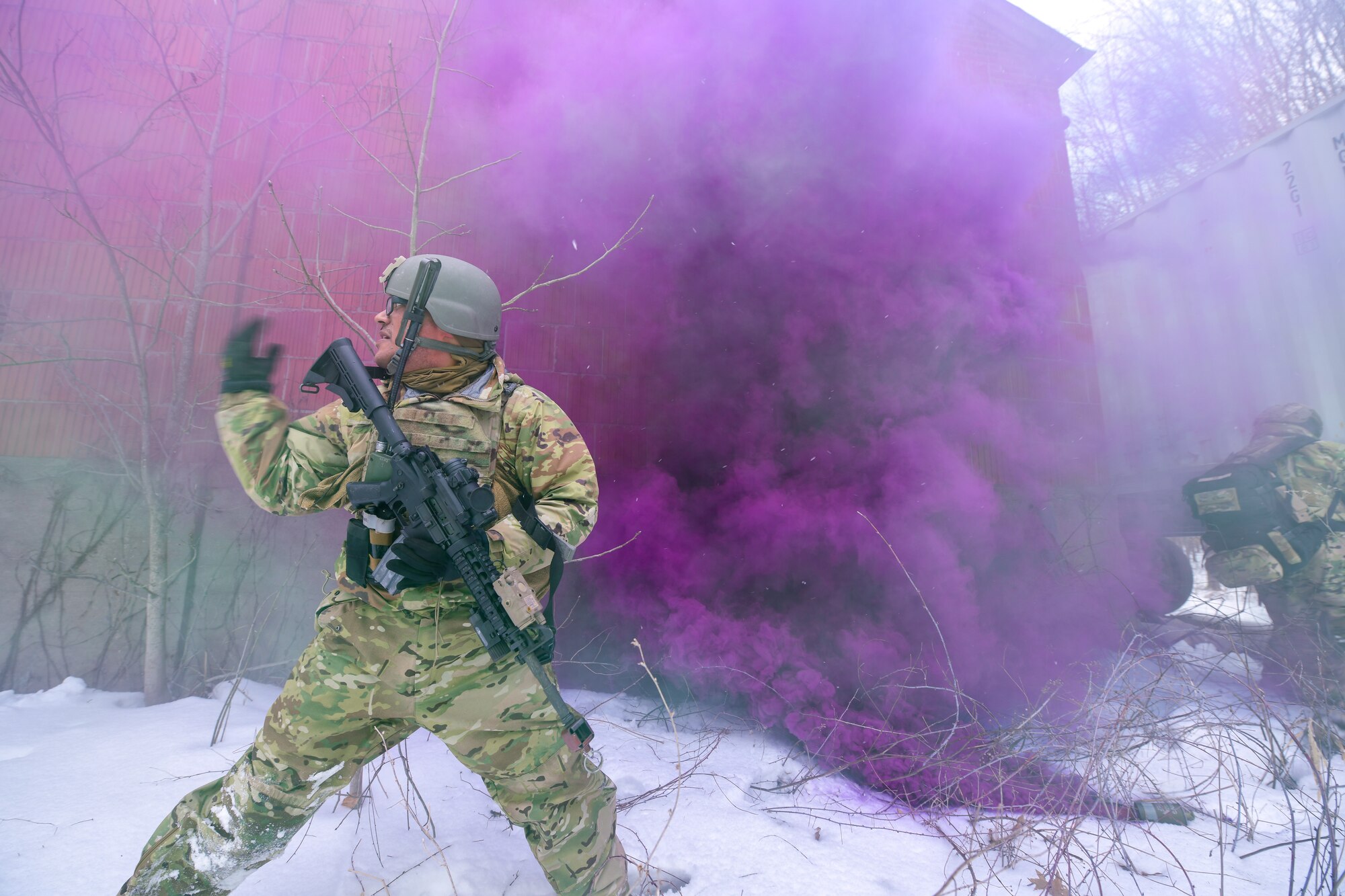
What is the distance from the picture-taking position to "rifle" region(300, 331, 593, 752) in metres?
1.40

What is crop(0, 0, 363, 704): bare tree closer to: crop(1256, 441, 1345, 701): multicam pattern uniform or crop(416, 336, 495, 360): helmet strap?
crop(416, 336, 495, 360): helmet strap

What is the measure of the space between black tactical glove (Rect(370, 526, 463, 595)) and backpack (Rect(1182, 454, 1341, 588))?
16.1 feet

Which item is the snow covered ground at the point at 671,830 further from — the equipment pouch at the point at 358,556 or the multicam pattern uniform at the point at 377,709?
the equipment pouch at the point at 358,556

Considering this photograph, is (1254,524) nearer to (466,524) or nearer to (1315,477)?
(1315,477)

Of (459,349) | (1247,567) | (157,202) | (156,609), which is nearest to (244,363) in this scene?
(459,349)

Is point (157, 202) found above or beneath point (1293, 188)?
beneath

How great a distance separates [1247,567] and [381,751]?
5044 millimetres

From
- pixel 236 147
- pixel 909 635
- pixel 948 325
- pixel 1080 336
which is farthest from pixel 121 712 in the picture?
pixel 1080 336

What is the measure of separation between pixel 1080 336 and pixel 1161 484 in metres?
1.43

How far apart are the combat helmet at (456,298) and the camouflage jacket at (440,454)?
14cm

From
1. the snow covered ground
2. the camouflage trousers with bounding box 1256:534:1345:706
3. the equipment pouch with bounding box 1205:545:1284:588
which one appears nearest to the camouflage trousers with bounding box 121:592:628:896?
the snow covered ground

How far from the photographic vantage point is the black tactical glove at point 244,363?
1483 millimetres

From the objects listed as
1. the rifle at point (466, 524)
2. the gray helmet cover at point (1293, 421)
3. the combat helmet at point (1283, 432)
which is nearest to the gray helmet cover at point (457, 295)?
the rifle at point (466, 524)

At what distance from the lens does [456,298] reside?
1.71m
